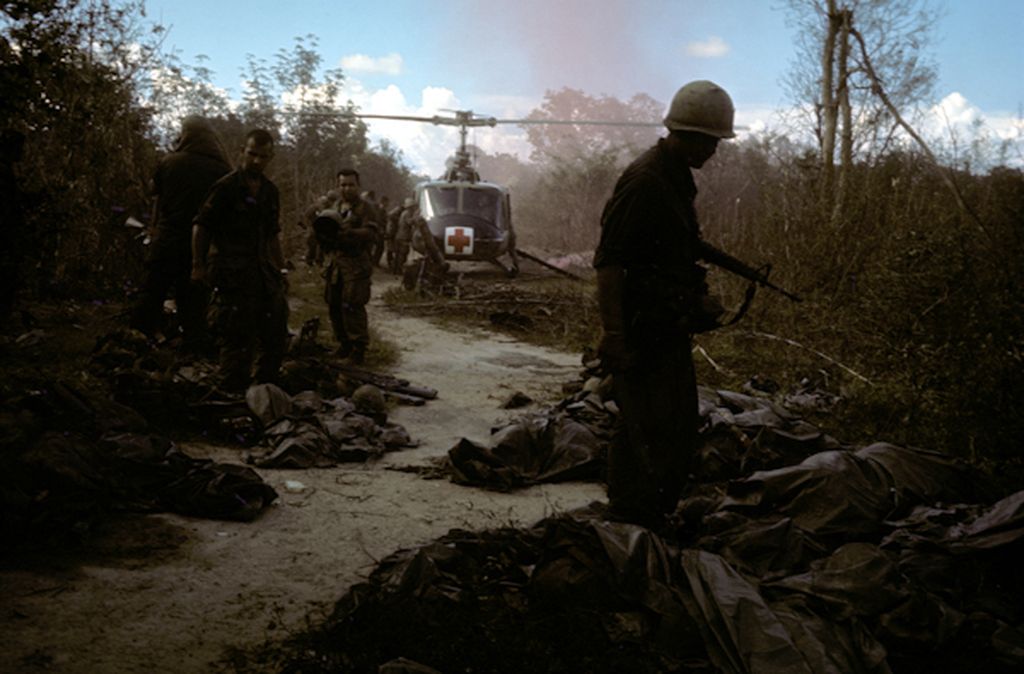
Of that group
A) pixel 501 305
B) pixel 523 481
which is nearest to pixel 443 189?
pixel 501 305

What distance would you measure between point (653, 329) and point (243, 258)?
365cm

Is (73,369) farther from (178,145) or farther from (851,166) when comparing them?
(851,166)

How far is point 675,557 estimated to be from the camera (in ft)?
10.2

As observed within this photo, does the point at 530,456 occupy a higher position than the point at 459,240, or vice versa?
the point at 459,240

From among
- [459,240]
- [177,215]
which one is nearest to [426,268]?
[459,240]

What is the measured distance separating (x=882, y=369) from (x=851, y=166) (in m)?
4.92

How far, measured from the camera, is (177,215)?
684 centimetres

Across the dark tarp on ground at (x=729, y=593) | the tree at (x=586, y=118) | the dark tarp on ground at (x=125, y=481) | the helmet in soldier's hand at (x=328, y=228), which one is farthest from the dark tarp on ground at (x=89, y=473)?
the tree at (x=586, y=118)

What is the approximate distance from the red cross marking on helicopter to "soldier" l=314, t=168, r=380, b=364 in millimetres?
7882

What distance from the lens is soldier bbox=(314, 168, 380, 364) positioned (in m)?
8.07

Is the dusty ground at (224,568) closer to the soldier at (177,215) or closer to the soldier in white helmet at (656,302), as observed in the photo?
the soldier in white helmet at (656,302)

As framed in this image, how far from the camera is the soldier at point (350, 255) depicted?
26.5 ft

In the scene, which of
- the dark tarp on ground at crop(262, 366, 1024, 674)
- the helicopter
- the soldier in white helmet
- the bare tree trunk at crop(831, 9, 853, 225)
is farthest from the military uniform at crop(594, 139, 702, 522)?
the helicopter

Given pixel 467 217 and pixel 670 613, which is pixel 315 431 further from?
pixel 467 217
